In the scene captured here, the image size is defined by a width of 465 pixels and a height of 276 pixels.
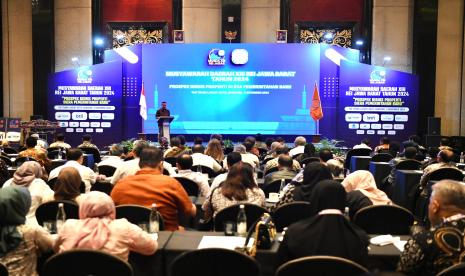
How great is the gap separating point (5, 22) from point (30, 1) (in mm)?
1131

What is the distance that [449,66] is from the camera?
55.7 feet

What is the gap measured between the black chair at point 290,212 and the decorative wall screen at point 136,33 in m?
14.1

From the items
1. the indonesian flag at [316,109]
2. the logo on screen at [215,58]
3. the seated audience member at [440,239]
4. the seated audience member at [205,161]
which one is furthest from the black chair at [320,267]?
the logo on screen at [215,58]

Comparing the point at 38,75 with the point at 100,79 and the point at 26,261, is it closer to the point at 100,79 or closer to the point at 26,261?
the point at 100,79

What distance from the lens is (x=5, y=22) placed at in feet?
58.1

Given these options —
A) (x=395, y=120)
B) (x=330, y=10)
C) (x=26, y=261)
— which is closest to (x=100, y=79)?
(x=330, y=10)

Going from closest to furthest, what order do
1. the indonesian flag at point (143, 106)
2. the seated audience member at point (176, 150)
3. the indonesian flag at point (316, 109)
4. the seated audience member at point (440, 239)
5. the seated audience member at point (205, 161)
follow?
1. the seated audience member at point (440, 239)
2. the seated audience member at point (205, 161)
3. the seated audience member at point (176, 150)
4. the indonesian flag at point (316, 109)
5. the indonesian flag at point (143, 106)

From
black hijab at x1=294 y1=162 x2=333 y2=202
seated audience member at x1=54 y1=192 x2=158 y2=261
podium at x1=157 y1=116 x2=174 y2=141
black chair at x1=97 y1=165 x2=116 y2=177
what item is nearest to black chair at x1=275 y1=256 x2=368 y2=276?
seated audience member at x1=54 y1=192 x2=158 y2=261

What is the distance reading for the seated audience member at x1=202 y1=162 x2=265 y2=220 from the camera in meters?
4.47

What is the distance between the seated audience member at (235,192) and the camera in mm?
4473

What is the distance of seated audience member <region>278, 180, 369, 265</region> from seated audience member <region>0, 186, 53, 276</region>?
160 cm

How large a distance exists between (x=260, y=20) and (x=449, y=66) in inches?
256

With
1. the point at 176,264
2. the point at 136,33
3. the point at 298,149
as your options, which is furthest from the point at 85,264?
the point at 136,33

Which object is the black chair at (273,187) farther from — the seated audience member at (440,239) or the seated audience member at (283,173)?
the seated audience member at (440,239)
